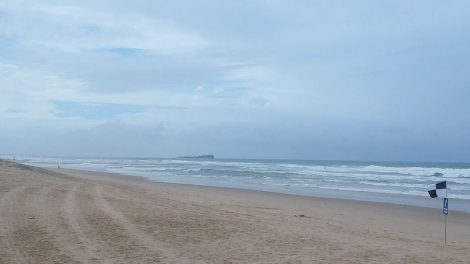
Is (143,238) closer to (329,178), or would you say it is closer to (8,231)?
(8,231)

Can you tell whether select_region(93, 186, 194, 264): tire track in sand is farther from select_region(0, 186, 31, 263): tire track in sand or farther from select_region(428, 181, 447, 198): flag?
select_region(428, 181, 447, 198): flag

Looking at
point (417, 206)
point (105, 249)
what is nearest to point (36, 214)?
point (105, 249)

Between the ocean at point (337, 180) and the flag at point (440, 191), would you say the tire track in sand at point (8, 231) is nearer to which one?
the flag at point (440, 191)

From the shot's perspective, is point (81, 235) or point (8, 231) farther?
point (8, 231)

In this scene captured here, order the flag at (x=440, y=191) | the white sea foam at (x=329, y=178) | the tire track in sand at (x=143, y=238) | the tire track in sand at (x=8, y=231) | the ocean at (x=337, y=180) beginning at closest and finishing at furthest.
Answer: the tire track in sand at (x=8, y=231) < the tire track in sand at (x=143, y=238) < the flag at (x=440, y=191) < the ocean at (x=337, y=180) < the white sea foam at (x=329, y=178)

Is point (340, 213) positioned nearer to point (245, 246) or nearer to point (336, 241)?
point (336, 241)

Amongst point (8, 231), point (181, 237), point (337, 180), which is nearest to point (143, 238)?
point (181, 237)

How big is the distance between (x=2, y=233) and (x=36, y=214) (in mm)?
2085

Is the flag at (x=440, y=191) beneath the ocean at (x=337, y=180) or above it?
above

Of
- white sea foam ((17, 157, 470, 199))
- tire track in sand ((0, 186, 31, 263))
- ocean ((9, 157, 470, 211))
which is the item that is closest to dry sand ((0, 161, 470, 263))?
tire track in sand ((0, 186, 31, 263))

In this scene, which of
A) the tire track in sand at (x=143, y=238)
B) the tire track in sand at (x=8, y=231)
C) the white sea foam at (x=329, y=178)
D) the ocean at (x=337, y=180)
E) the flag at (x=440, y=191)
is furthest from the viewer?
the white sea foam at (x=329, y=178)

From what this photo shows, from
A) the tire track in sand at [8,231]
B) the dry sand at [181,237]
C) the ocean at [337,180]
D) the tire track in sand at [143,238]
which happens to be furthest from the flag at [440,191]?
the ocean at [337,180]

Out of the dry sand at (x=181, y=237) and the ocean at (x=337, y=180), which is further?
the ocean at (x=337, y=180)

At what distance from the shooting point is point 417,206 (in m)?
20.1
